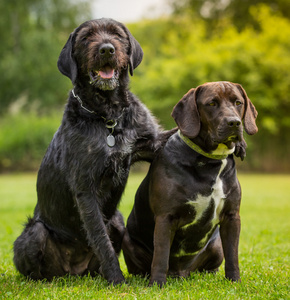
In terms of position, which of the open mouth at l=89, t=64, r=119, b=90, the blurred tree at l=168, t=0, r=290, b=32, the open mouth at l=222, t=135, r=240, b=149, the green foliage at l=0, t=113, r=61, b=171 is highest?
the blurred tree at l=168, t=0, r=290, b=32

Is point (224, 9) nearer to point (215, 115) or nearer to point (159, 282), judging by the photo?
point (215, 115)

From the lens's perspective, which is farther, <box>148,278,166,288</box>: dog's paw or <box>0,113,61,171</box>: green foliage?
<box>0,113,61,171</box>: green foliage

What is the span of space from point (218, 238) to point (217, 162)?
3.06ft

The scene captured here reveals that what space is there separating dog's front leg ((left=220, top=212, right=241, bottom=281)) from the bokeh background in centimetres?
1588

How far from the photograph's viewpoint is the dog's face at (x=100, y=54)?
13.6 ft

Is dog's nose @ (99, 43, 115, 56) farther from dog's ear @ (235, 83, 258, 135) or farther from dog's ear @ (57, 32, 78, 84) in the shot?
dog's ear @ (235, 83, 258, 135)

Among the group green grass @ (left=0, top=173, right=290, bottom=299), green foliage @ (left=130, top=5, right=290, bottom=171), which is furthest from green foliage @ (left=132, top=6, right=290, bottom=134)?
green grass @ (left=0, top=173, right=290, bottom=299)

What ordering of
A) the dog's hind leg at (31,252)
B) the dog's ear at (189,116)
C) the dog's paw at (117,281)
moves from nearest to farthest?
1. the dog's ear at (189,116)
2. the dog's paw at (117,281)
3. the dog's hind leg at (31,252)

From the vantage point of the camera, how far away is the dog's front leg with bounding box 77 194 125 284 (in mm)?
4164

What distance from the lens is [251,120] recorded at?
4.04m

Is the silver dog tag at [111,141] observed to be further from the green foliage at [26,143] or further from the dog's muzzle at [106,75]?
the green foliage at [26,143]

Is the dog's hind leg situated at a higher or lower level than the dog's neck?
lower

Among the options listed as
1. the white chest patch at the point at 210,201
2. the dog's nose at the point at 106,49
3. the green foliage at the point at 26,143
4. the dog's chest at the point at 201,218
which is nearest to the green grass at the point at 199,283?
the dog's chest at the point at 201,218

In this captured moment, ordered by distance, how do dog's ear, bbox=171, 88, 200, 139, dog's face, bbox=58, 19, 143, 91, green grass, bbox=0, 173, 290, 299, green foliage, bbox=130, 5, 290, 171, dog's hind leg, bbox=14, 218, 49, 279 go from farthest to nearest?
green foliage, bbox=130, 5, 290, 171, dog's hind leg, bbox=14, 218, 49, 279, dog's face, bbox=58, 19, 143, 91, dog's ear, bbox=171, 88, 200, 139, green grass, bbox=0, 173, 290, 299
